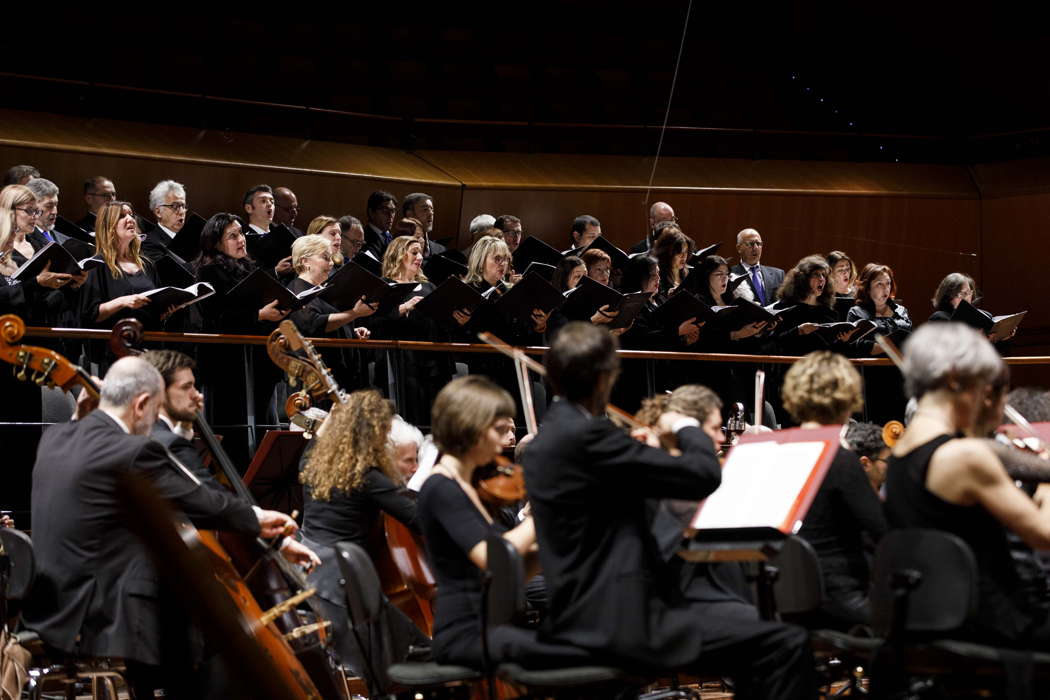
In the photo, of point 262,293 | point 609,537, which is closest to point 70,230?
point 262,293

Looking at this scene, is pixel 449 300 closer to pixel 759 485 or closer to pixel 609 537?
pixel 759 485

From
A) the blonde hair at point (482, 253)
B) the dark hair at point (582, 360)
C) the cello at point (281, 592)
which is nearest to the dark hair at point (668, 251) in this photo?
the blonde hair at point (482, 253)

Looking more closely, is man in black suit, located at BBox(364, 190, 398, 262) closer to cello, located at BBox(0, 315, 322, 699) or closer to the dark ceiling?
the dark ceiling

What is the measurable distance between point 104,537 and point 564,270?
4.14 m

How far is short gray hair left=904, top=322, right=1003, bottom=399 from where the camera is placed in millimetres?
2635

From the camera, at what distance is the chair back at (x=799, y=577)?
312cm

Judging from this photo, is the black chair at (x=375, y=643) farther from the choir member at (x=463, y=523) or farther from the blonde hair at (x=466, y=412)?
the blonde hair at (x=466, y=412)

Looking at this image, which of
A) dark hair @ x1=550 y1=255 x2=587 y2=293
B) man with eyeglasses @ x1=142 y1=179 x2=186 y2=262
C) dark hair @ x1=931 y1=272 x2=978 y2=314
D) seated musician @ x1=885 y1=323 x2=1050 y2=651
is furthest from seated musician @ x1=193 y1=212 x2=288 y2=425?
dark hair @ x1=931 y1=272 x2=978 y2=314

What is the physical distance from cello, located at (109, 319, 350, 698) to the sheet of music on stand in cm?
120

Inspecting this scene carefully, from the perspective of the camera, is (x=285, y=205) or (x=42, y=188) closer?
(x=42, y=188)

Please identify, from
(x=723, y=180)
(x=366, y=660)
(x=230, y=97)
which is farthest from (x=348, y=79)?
(x=366, y=660)

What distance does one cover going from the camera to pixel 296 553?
12.1 feet

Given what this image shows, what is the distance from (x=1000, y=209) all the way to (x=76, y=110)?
7.16m

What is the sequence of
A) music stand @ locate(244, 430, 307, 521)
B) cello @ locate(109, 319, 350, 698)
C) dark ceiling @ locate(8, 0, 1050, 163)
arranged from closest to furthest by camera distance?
cello @ locate(109, 319, 350, 698) → music stand @ locate(244, 430, 307, 521) → dark ceiling @ locate(8, 0, 1050, 163)
